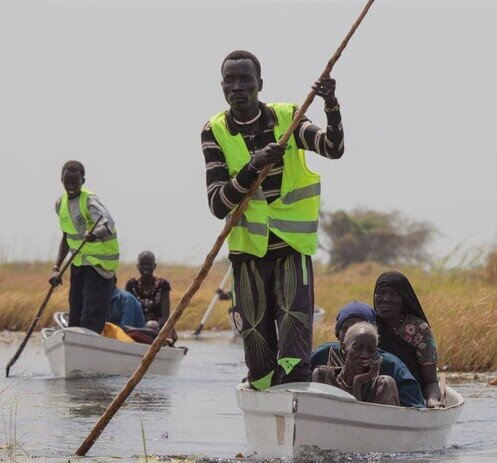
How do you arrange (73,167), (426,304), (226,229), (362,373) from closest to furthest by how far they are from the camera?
1. (226,229)
2. (362,373)
3. (73,167)
4. (426,304)

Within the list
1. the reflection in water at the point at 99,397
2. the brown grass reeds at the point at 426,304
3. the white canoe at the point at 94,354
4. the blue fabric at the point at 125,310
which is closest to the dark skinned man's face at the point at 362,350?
the reflection in water at the point at 99,397

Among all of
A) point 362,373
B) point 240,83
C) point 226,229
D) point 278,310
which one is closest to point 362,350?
point 362,373

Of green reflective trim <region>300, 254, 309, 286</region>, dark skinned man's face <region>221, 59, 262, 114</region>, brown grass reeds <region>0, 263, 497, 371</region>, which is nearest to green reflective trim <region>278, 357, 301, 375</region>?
green reflective trim <region>300, 254, 309, 286</region>

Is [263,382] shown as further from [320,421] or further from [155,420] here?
[155,420]

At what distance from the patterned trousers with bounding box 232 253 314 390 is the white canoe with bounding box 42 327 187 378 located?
771 cm

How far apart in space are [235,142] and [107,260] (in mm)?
7490

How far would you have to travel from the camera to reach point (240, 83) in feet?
28.2

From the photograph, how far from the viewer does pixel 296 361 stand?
8.59m

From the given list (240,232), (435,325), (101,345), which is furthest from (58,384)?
(240,232)

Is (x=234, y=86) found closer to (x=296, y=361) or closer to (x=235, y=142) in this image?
(x=235, y=142)

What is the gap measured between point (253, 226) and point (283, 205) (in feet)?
0.64

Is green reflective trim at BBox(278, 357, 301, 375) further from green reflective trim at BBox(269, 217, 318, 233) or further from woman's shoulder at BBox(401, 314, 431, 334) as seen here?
woman's shoulder at BBox(401, 314, 431, 334)

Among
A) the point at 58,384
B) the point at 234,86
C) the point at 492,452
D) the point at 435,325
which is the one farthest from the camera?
the point at 435,325

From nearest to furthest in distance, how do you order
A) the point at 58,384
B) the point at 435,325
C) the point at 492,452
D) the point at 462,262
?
1. the point at 492,452
2. the point at 58,384
3. the point at 435,325
4. the point at 462,262
